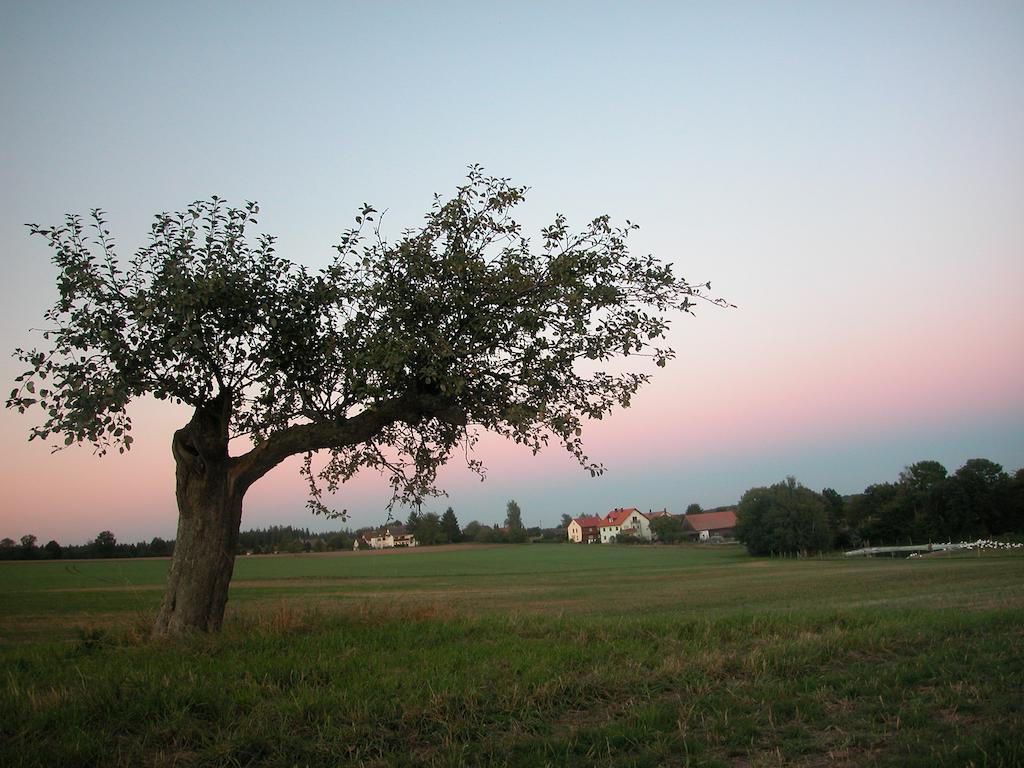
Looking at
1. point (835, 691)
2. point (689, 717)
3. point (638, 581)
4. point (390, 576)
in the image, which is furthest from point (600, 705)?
point (390, 576)

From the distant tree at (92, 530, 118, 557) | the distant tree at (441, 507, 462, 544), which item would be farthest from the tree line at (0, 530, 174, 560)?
the distant tree at (441, 507, 462, 544)

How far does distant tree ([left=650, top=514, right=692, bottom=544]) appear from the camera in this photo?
14962cm

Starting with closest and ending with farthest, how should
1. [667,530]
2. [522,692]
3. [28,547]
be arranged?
[522,692] → [28,547] → [667,530]

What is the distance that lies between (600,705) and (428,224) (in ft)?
27.0

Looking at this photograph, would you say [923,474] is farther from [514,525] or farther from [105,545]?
[105,545]

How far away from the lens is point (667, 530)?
150625 millimetres

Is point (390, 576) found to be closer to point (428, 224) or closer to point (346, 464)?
point (346, 464)

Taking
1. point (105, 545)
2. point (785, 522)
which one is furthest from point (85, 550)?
point (785, 522)

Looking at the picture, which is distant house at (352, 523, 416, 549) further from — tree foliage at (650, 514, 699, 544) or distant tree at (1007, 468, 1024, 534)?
distant tree at (1007, 468, 1024, 534)

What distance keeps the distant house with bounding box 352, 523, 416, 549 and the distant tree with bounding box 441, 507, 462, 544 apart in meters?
7.25

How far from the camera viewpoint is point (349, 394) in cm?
1252

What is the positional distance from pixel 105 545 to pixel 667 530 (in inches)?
3880

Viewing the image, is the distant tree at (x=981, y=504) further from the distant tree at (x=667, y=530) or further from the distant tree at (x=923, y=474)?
the distant tree at (x=667, y=530)

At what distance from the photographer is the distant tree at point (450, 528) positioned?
136 m
